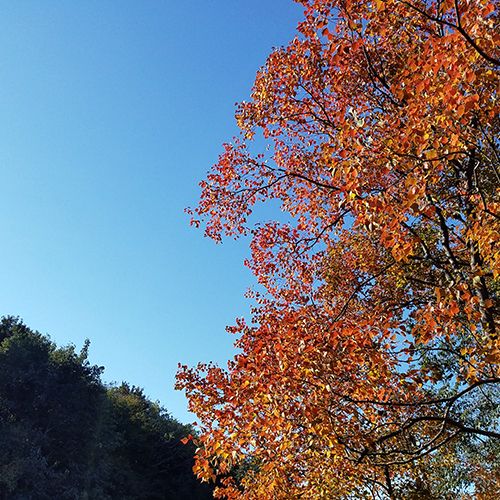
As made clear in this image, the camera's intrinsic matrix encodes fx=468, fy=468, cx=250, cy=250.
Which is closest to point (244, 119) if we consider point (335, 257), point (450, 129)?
point (335, 257)

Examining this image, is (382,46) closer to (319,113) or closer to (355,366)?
(319,113)

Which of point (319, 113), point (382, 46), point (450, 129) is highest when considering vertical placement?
point (382, 46)

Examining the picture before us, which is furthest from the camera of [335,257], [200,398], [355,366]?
[335,257]

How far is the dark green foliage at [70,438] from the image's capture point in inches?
1427

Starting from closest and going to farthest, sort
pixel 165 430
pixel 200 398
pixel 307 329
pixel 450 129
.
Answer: pixel 450 129 → pixel 307 329 → pixel 200 398 → pixel 165 430

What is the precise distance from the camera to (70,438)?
136 feet

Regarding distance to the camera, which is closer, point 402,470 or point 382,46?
point 382,46

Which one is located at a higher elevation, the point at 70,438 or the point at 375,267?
the point at 375,267

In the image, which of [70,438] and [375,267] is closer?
[375,267]

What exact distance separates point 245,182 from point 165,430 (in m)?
49.5

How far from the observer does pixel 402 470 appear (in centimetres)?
1584

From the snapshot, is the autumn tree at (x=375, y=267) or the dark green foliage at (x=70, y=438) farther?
the dark green foliage at (x=70, y=438)

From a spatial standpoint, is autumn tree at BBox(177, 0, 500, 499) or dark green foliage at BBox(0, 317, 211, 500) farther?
dark green foliage at BBox(0, 317, 211, 500)

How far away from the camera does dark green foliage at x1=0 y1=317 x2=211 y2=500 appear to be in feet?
119
